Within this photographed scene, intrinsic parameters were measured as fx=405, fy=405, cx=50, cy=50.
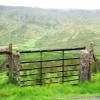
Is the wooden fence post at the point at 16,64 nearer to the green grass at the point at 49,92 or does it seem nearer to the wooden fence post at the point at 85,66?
the green grass at the point at 49,92

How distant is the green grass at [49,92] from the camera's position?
14.5 m

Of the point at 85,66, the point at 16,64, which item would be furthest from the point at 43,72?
the point at 16,64

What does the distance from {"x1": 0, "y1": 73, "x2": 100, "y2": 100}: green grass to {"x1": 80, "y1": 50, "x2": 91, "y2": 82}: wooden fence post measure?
4.75ft

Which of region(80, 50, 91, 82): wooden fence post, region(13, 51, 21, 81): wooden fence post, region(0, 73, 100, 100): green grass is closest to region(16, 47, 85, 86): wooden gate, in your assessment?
region(13, 51, 21, 81): wooden fence post

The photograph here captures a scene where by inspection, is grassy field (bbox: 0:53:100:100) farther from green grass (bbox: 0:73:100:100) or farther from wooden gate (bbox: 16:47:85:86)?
wooden gate (bbox: 16:47:85:86)

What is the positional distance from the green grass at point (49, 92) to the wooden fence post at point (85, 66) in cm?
145

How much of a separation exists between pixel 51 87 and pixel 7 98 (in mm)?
2571

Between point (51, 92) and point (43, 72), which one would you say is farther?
point (43, 72)

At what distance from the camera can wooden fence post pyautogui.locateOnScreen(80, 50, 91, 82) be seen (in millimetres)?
18547

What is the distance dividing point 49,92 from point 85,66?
375cm

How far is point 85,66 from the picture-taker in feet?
61.1

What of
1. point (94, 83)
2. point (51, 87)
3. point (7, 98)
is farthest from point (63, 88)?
point (7, 98)

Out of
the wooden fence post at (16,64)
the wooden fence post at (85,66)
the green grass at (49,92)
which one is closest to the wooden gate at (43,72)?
the wooden fence post at (16,64)

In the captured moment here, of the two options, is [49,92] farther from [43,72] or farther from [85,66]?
[43,72]
